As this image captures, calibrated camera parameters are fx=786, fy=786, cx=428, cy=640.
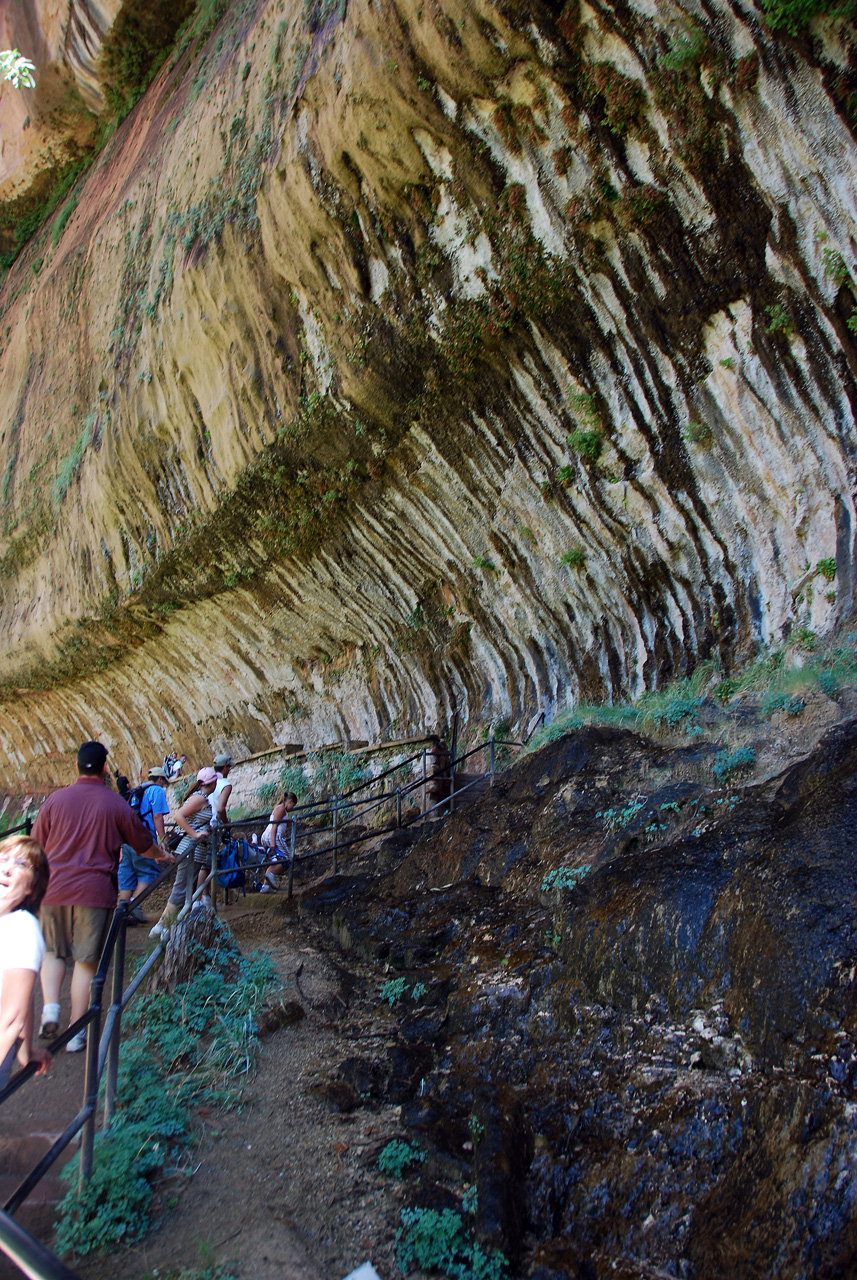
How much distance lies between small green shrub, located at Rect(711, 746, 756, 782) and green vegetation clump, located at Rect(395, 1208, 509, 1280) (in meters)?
3.57

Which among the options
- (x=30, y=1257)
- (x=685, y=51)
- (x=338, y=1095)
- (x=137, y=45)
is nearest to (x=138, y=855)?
(x=338, y=1095)

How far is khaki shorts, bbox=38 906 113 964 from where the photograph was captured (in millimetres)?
3789

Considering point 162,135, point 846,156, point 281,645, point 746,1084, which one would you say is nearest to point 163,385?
point 281,645

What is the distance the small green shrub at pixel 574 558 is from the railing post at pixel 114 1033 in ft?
21.2

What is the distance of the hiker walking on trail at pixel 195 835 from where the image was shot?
5.71 metres

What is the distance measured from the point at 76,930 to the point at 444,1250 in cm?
215

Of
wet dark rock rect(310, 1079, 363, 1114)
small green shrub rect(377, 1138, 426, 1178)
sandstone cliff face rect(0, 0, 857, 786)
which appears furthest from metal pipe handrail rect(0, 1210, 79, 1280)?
sandstone cliff face rect(0, 0, 857, 786)

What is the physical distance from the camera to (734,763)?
577cm

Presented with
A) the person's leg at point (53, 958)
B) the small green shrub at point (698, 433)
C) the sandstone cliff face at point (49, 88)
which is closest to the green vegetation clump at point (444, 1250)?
the person's leg at point (53, 958)

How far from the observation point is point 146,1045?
168 inches

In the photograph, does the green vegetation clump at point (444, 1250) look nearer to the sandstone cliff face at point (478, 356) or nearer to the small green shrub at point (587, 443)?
the sandstone cliff face at point (478, 356)

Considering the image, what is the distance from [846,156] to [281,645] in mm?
10362

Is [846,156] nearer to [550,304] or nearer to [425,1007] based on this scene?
[550,304]

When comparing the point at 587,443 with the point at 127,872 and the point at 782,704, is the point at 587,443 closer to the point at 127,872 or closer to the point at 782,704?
the point at 782,704
